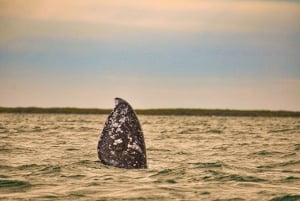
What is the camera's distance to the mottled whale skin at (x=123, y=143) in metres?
14.2

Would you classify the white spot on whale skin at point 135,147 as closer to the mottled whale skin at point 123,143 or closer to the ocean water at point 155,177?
the mottled whale skin at point 123,143

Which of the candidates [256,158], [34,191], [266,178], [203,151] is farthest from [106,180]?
[203,151]

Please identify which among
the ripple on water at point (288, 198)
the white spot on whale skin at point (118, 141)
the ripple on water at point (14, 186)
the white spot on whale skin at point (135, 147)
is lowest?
the ripple on water at point (14, 186)

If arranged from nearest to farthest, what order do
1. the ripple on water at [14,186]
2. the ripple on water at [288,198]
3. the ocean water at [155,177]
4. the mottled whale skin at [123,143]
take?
the ripple on water at [288,198], the ocean water at [155,177], the ripple on water at [14,186], the mottled whale skin at [123,143]

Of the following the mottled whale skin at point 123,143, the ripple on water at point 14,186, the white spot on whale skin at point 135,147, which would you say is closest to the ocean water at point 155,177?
the ripple on water at point 14,186

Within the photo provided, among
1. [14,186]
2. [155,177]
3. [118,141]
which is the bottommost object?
[14,186]

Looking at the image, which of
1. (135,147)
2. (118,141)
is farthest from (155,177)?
(118,141)

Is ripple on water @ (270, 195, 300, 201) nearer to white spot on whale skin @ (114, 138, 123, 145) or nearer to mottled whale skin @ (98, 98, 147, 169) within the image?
mottled whale skin @ (98, 98, 147, 169)

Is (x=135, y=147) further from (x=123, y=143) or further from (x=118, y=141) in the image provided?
(x=118, y=141)

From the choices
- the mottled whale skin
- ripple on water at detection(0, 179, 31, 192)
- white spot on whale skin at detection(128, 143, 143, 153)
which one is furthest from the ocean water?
white spot on whale skin at detection(128, 143, 143, 153)

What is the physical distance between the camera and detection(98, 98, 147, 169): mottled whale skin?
14172 mm

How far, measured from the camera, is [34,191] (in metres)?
11.0

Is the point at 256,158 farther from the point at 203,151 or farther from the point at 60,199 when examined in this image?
the point at 60,199

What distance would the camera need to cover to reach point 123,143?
14203 mm
